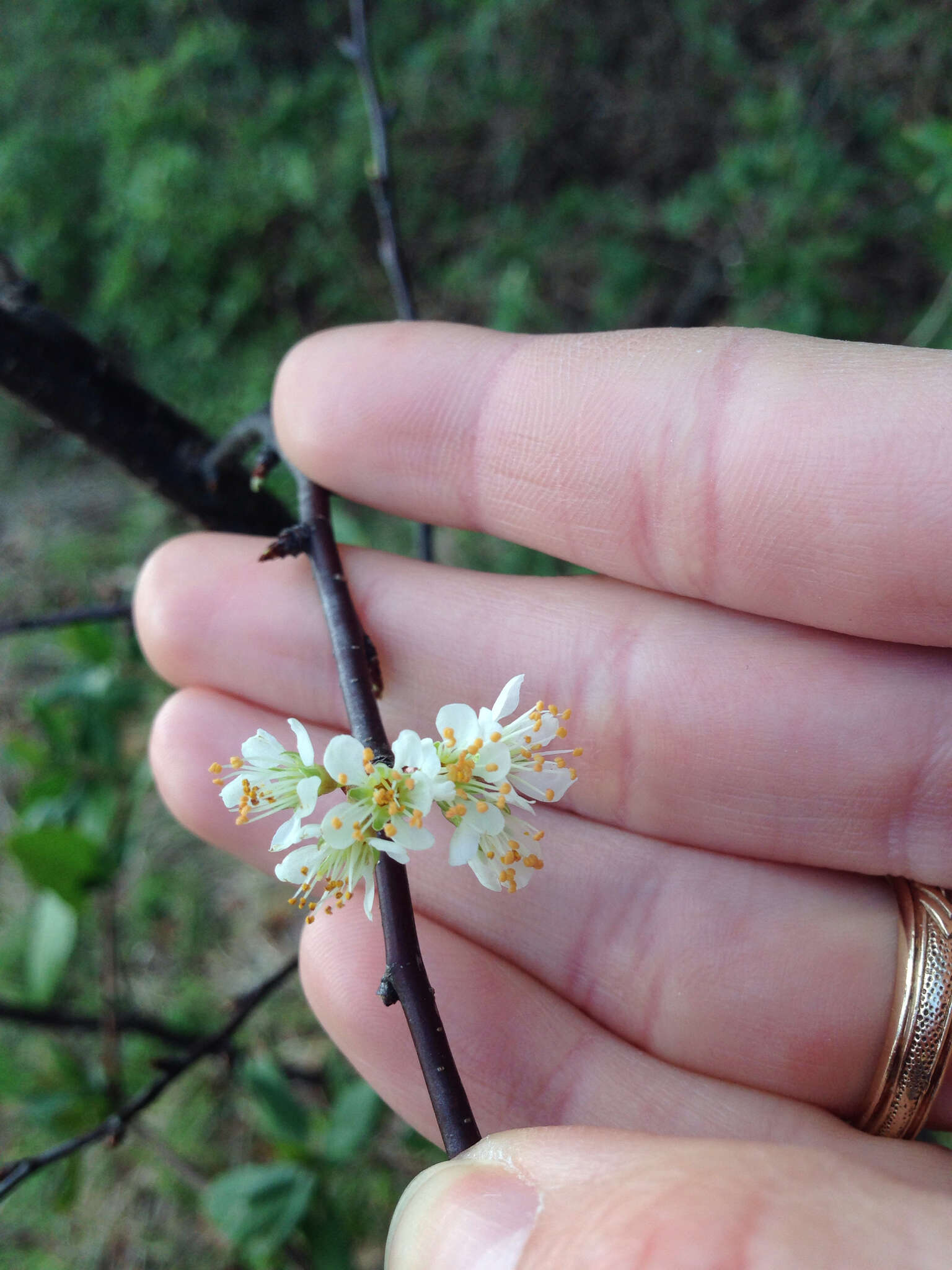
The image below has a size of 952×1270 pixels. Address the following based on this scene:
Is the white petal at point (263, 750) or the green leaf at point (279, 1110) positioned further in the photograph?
the green leaf at point (279, 1110)

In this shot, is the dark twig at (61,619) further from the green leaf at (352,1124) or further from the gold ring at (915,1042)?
the gold ring at (915,1042)

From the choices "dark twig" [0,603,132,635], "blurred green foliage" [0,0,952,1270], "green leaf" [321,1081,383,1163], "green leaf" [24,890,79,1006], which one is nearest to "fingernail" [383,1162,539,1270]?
"green leaf" [321,1081,383,1163]

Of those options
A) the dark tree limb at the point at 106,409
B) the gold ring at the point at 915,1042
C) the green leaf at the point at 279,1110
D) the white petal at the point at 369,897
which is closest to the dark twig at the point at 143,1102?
the green leaf at the point at 279,1110

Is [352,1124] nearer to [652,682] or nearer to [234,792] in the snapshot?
[234,792]

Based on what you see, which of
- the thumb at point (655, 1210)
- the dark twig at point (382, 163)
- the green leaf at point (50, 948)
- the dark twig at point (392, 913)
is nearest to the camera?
the thumb at point (655, 1210)

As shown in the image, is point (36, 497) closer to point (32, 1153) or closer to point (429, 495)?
point (32, 1153)

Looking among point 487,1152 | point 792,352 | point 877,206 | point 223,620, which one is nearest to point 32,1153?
point 223,620

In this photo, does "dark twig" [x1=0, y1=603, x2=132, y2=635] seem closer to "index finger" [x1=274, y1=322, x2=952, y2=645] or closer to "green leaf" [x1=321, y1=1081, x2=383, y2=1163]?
"index finger" [x1=274, y1=322, x2=952, y2=645]

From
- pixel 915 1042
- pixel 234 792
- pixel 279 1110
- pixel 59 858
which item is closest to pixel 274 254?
pixel 59 858
